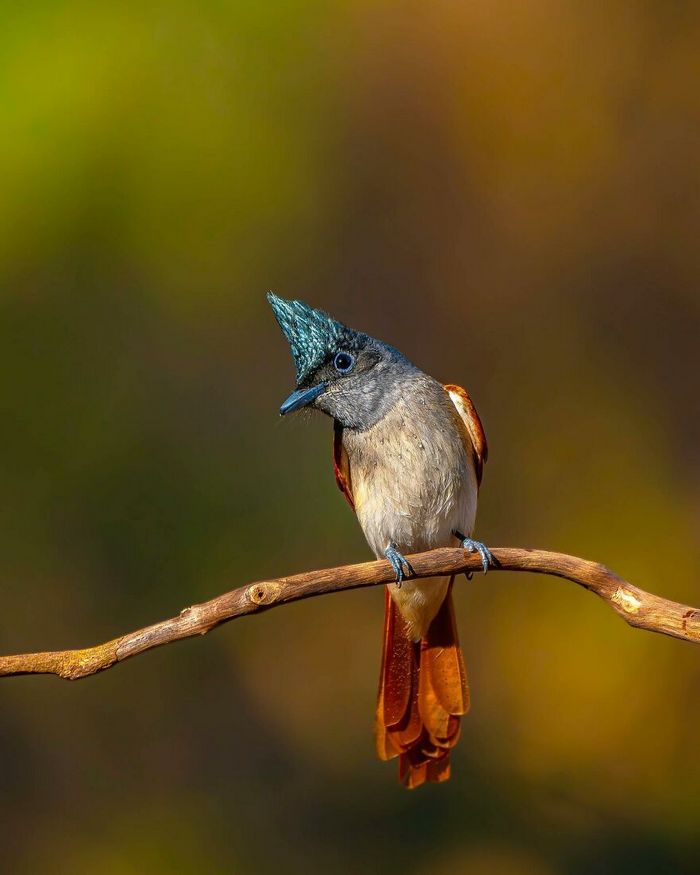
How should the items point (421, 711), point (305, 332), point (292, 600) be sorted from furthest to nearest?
point (421, 711) < point (305, 332) < point (292, 600)

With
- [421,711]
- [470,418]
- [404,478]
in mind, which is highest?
[470,418]

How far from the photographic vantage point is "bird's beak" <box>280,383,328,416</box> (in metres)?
1.87

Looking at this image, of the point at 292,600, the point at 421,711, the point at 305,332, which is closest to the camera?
the point at 292,600

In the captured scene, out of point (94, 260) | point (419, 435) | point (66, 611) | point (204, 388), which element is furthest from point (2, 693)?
point (419, 435)

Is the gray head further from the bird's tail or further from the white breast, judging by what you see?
the bird's tail

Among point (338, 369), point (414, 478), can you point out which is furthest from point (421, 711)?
point (338, 369)

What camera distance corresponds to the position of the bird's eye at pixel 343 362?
1.95m

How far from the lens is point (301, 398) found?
1902 millimetres

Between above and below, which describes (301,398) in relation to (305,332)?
below

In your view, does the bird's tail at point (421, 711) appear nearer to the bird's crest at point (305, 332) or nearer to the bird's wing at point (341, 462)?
the bird's wing at point (341, 462)

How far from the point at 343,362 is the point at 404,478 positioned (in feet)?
0.80

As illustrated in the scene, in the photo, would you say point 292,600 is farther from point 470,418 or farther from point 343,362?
point 470,418

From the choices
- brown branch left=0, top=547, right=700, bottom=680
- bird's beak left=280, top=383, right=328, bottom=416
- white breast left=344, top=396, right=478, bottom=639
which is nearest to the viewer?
brown branch left=0, top=547, right=700, bottom=680

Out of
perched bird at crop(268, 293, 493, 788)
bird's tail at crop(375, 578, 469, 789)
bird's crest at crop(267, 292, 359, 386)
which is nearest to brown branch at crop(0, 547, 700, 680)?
perched bird at crop(268, 293, 493, 788)
